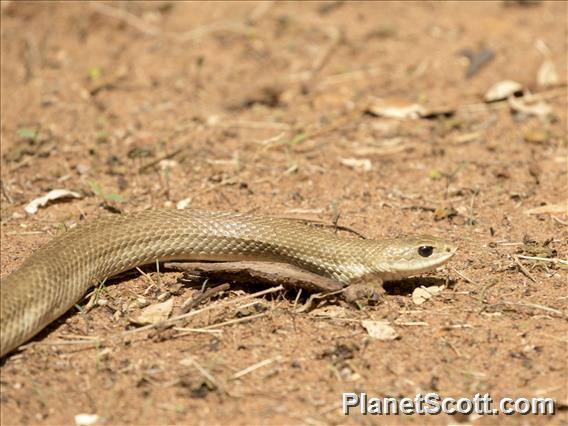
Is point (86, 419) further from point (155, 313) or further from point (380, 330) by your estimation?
point (380, 330)

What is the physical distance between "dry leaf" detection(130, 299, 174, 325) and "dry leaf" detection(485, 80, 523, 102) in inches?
188

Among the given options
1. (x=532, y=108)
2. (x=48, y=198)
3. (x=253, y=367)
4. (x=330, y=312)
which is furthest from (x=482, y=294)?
(x=48, y=198)

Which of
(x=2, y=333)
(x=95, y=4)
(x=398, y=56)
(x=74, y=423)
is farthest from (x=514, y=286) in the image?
(x=95, y=4)

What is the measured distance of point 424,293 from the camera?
554cm

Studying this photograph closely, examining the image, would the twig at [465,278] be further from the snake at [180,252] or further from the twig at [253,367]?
the twig at [253,367]

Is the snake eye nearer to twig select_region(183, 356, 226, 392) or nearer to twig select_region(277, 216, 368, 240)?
twig select_region(277, 216, 368, 240)

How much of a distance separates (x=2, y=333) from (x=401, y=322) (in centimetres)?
250

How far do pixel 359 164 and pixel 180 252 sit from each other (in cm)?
227

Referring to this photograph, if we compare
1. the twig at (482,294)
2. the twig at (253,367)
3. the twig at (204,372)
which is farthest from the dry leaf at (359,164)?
the twig at (204,372)

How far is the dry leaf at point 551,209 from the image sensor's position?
6.55 m

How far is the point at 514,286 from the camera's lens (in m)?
5.55

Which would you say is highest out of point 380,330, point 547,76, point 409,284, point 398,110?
point 547,76

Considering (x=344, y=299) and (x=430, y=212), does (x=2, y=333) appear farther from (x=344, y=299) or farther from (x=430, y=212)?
(x=430, y=212)

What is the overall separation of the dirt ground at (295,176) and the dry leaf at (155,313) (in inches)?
4.0
